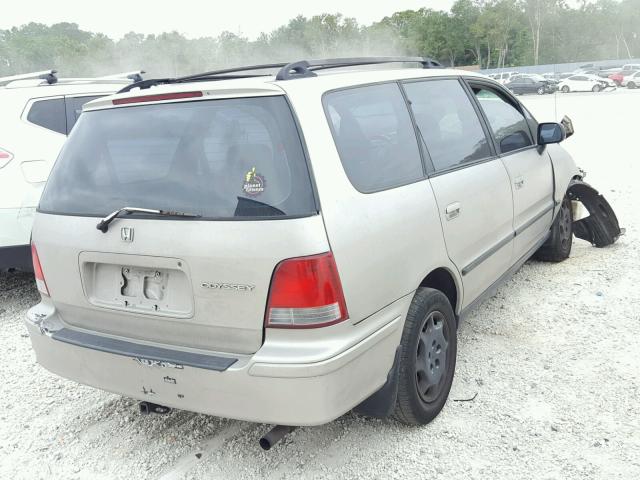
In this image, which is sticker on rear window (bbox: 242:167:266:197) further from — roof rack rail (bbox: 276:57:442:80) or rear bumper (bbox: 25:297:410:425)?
rear bumper (bbox: 25:297:410:425)

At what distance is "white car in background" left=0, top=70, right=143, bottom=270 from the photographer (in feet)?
15.3

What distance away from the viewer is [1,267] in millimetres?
4723

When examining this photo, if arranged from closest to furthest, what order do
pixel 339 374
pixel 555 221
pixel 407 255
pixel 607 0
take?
pixel 339 374
pixel 407 255
pixel 555 221
pixel 607 0

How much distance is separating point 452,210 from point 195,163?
1.39 meters

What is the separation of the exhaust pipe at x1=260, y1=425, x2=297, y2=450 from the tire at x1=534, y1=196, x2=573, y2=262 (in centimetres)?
351

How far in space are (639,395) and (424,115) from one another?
1.90 m

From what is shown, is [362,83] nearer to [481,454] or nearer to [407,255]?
[407,255]

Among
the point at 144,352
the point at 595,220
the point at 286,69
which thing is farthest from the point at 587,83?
the point at 144,352

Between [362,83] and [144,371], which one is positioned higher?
[362,83]

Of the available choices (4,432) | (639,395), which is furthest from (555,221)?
(4,432)

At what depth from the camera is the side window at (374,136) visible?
2.60 metres

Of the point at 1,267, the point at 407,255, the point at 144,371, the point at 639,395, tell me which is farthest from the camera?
the point at 1,267

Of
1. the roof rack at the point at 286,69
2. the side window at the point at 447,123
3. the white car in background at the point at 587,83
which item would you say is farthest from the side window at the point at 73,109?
the white car in background at the point at 587,83

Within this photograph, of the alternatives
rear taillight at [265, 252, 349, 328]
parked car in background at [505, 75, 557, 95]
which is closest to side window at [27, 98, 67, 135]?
rear taillight at [265, 252, 349, 328]
